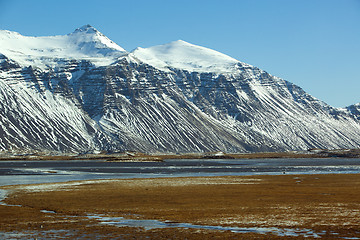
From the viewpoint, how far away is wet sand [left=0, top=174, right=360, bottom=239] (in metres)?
34.2

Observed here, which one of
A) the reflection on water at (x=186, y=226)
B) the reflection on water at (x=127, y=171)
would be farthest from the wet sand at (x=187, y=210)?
the reflection on water at (x=127, y=171)

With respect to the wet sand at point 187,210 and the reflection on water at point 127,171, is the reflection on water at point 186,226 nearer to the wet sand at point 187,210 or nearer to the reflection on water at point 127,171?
the wet sand at point 187,210

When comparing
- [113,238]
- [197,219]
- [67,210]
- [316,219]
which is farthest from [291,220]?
[67,210]

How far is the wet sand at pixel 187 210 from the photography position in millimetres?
34156

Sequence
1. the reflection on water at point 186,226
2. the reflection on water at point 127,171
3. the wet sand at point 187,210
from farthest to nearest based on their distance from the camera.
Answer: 1. the reflection on water at point 127,171
2. the wet sand at point 187,210
3. the reflection on water at point 186,226

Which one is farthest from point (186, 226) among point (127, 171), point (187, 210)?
point (127, 171)

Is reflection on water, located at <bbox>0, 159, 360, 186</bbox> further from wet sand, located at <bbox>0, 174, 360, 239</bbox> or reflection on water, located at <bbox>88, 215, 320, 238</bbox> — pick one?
reflection on water, located at <bbox>88, 215, 320, 238</bbox>

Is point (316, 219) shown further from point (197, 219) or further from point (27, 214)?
point (27, 214)

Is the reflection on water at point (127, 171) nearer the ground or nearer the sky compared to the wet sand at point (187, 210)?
nearer the sky

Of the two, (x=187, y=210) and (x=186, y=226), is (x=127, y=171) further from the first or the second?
(x=186, y=226)

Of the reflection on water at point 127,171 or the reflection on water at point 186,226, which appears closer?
the reflection on water at point 186,226

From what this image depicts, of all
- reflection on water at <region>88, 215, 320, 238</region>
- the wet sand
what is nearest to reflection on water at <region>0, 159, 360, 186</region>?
the wet sand

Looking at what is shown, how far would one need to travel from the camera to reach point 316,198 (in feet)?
173

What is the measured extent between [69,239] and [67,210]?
44.4 ft
